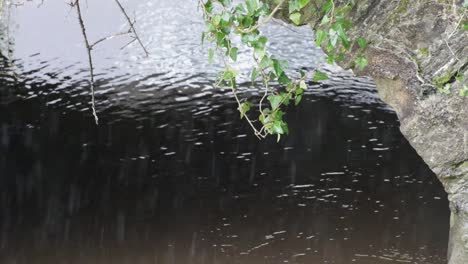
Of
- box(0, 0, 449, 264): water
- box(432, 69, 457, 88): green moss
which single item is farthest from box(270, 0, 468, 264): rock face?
box(0, 0, 449, 264): water

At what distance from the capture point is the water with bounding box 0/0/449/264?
32.4 ft

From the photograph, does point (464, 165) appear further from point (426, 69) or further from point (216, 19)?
point (216, 19)

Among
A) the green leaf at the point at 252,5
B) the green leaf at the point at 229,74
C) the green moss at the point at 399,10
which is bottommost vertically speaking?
the green leaf at the point at 229,74

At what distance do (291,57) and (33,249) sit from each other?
8.53 m

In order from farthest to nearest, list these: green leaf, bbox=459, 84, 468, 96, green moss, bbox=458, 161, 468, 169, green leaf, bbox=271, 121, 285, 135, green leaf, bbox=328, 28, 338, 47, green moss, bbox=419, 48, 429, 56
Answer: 1. green moss, bbox=458, 161, 468, 169
2. green moss, bbox=419, 48, 429, 56
3. green leaf, bbox=459, 84, 468, 96
4. green leaf, bbox=271, 121, 285, 135
5. green leaf, bbox=328, 28, 338, 47

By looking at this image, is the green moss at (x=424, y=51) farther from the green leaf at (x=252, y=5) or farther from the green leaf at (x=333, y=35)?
the green leaf at (x=252, y=5)

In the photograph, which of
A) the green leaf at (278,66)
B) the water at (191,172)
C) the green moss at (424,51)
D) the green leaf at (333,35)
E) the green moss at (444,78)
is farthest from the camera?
the water at (191,172)

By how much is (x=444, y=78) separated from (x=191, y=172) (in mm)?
8627

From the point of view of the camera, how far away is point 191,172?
12.1 m

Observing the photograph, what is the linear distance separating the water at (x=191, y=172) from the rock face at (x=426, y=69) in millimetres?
5327

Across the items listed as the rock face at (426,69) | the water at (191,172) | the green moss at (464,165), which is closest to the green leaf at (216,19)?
the rock face at (426,69)

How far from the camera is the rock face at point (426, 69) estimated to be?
371 centimetres

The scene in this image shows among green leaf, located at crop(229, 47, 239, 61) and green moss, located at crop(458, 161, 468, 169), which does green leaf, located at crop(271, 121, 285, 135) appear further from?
green moss, located at crop(458, 161, 468, 169)

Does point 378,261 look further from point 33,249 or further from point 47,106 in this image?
point 47,106
